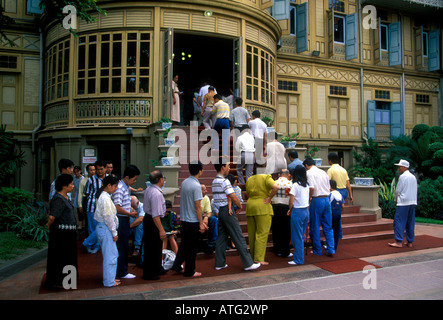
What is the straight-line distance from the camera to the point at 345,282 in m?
5.58

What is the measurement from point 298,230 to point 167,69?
25.6 feet

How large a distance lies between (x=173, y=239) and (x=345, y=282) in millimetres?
3102

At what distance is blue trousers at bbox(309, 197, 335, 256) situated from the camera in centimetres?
708

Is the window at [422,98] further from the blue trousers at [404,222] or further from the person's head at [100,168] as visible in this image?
the person's head at [100,168]

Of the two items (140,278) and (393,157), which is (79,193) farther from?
(393,157)

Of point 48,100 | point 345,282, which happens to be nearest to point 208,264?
point 345,282

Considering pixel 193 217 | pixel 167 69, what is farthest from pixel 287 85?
pixel 193 217

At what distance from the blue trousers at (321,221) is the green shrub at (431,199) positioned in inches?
294

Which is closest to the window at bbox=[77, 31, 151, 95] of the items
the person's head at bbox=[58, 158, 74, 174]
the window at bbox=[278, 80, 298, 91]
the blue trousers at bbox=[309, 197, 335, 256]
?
the person's head at bbox=[58, 158, 74, 174]

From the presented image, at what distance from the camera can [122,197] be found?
5750mm

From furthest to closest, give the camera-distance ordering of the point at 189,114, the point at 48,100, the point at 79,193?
1. the point at 189,114
2. the point at 48,100
3. the point at 79,193

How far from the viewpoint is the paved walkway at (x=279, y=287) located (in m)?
4.95

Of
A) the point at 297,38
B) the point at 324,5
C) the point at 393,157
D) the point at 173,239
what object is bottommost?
the point at 173,239

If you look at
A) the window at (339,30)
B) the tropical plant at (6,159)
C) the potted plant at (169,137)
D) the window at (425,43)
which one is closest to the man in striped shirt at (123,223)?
the potted plant at (169,137)
